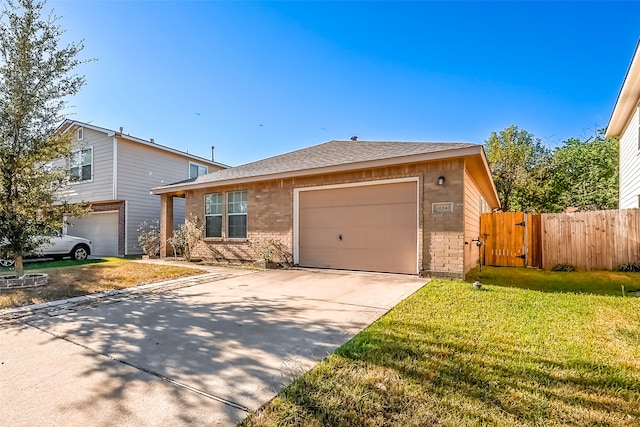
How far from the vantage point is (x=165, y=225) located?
11922 millimetres

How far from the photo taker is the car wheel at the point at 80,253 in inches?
466

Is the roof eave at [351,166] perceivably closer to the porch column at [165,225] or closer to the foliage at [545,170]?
the porch column at [165,225]

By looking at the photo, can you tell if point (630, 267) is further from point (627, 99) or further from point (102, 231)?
point (102, 231)

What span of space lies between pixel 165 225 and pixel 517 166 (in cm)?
2101

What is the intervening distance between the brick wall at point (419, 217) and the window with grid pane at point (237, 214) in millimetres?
205

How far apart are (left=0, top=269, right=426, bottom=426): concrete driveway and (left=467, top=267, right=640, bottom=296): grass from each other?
3285 millimetres

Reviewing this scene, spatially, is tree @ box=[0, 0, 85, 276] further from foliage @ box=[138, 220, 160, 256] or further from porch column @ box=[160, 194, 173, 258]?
foliage @ box=[138, 220, 160, 256]

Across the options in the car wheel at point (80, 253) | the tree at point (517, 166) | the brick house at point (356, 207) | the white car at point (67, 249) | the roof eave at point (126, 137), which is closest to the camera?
the brick house at point (356, 207)

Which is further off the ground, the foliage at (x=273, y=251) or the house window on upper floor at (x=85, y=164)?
the house window on upper floor at (x=85, y=164)

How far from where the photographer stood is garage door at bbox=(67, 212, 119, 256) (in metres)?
14.1

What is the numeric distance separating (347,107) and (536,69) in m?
6.53

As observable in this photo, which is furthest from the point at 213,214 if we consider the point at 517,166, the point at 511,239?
the point at 517,166

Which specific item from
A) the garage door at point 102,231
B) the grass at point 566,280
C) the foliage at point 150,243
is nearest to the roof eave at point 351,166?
the foliage at point 150,243

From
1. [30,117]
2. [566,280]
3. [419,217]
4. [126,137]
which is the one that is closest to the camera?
[30,117]
